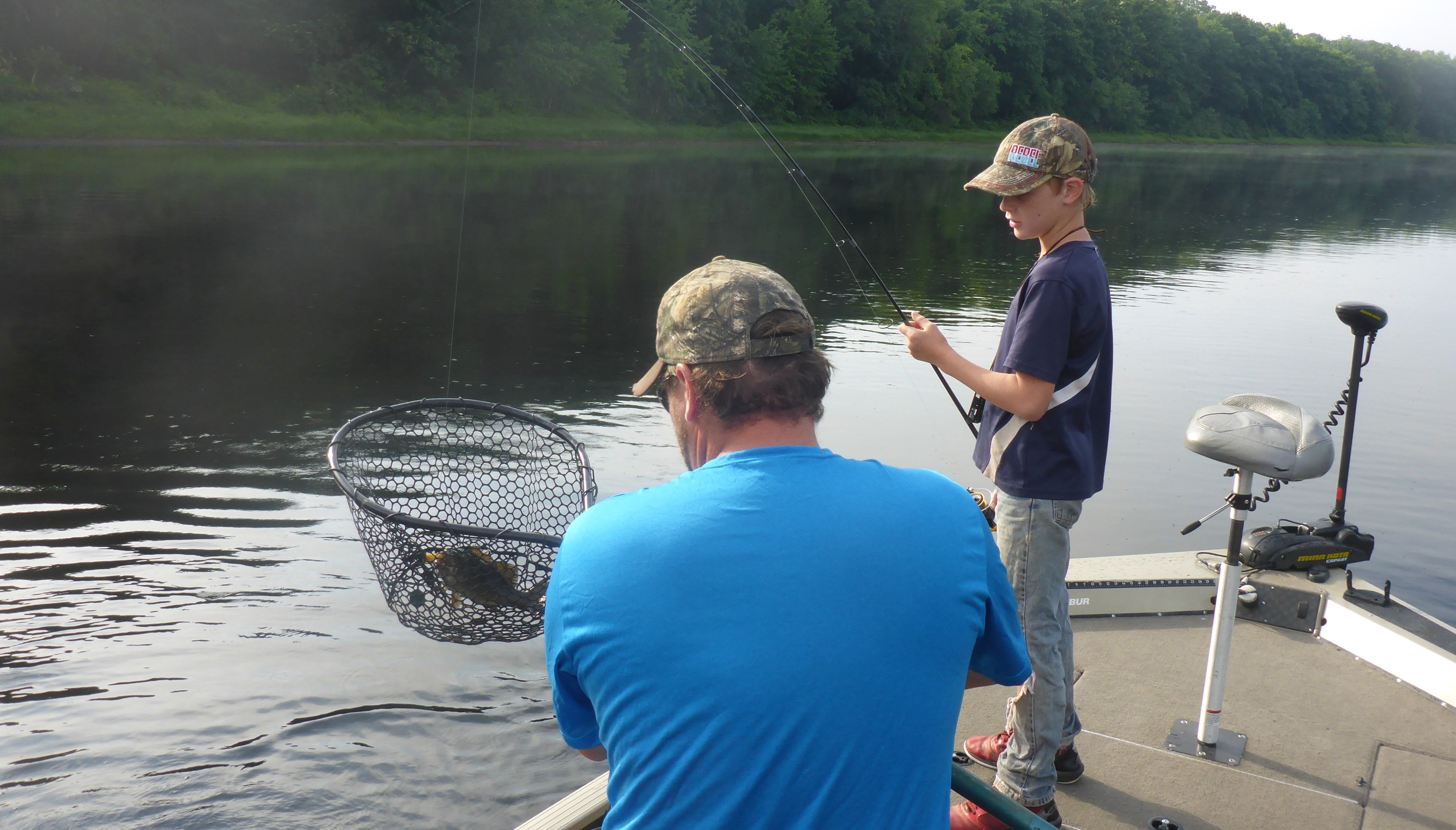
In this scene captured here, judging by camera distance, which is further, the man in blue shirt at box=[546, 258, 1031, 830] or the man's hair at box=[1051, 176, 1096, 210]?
the man's hair at box=[1051, 176, 1096, 210]

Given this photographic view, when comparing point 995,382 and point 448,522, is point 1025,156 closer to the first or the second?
point 995,382

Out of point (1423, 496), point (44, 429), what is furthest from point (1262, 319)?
point (44, 429)

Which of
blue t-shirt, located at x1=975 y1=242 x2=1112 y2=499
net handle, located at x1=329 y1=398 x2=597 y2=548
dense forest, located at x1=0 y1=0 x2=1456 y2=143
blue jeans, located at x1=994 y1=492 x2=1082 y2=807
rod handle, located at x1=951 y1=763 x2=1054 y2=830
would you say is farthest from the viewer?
dense forest, located at x1=0 y1=0 x2=1456 y2=143

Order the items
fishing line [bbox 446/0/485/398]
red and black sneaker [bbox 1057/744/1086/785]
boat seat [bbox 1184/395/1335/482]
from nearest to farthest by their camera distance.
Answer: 1. boat seat [bbox 1184/395/1335/482]
2. red and black sneaker [bbox 1057/744/1086/785]
3. fishing line [bbox 446/0/485/398]

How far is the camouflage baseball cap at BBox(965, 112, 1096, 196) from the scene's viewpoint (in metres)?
2.65

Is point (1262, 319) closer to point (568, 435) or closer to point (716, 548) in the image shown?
point (568, 435)

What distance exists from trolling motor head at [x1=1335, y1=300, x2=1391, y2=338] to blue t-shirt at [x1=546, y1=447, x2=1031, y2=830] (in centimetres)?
372

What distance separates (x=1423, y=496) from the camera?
8102mm

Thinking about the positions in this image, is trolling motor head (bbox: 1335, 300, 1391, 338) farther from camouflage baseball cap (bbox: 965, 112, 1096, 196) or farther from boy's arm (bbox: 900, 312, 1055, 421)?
boy's arm (bbox: 900, 312, 1055, 421)

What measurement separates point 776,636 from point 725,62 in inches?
1932

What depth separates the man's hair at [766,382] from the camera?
145cm

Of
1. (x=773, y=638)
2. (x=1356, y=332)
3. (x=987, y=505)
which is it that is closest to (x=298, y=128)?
(x=987, y=505)

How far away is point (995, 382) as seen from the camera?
265cm

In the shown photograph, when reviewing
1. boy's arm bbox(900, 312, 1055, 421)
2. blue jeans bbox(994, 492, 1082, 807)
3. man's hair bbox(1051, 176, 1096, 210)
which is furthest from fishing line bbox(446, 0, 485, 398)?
blue jeans bbox(994, 492, 1082, 807)
